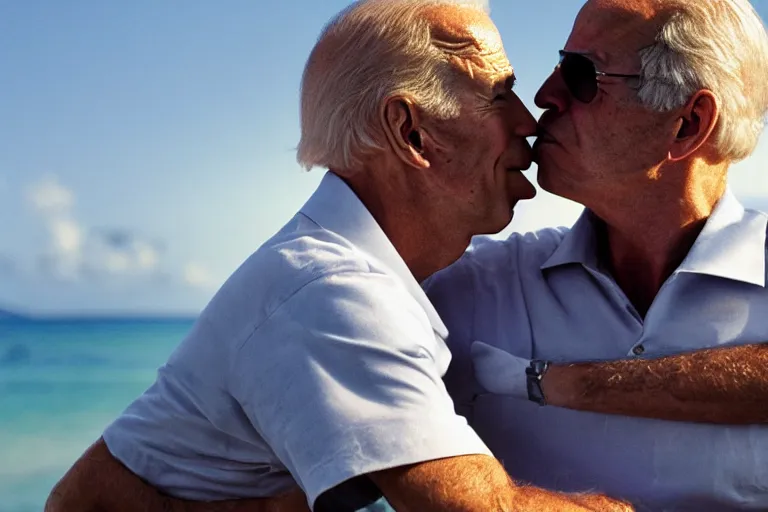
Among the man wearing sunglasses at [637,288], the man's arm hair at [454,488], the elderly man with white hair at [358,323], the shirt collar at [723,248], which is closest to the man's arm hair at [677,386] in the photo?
the man wearing sunglasses at [637,288]

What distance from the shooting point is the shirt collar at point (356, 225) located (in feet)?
7.63

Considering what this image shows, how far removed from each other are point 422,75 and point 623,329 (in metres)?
0.85

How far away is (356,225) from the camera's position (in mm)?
2336

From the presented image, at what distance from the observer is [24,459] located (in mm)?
17594

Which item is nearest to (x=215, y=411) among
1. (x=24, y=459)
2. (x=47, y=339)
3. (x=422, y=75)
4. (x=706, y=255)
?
(x=422, y=75)

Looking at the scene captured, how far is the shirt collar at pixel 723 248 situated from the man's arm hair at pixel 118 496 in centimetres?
102

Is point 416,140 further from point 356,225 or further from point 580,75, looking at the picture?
point 580,75

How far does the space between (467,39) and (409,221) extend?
473 millimetres

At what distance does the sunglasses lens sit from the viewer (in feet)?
9.11

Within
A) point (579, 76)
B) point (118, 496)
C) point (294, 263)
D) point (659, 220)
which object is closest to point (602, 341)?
point (659, 220)

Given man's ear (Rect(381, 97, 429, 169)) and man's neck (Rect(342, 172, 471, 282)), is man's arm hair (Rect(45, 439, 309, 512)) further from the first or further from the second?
man's ear (Rect(381, 97, 429, 169))

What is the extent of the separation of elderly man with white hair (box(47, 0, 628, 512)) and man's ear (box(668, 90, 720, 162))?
40 centimetres

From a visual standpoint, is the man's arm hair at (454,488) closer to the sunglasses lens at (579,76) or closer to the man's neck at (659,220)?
the man's neck at (659,220)

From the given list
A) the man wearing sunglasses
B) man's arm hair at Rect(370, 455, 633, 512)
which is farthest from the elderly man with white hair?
the man wearing sunglasses
